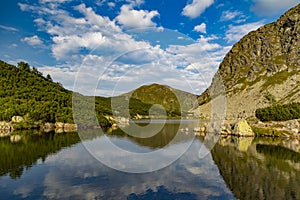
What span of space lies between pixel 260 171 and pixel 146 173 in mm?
18837

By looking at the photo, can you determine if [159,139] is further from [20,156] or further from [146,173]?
[20,156]

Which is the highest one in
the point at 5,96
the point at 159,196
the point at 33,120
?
the point at 5,96

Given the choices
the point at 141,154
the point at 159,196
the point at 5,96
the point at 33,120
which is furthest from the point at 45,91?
the point at 159,196

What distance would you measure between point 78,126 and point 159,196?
98.6m

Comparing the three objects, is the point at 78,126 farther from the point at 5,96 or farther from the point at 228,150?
the point at 228,150

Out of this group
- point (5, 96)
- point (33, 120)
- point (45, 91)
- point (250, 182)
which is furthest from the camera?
point (45, 91)

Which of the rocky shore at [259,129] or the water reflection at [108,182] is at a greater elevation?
the rocky shore at [259,129]

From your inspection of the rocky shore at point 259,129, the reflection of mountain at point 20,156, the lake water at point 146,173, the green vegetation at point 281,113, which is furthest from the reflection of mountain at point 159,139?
the green vegetation at point 281,113

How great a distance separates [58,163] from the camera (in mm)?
48750

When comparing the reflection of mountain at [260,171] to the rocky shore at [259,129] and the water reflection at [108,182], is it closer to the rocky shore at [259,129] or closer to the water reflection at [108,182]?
the water reflection at [108,182]

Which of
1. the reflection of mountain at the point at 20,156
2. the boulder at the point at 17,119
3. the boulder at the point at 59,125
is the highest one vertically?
the boulder at the point at 17,119

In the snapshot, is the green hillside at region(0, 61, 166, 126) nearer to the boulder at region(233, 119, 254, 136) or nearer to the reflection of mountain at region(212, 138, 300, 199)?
the boulder at region(233, 119, 254, 136)

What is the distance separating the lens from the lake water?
33.3m

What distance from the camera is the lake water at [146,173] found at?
33.3 m
